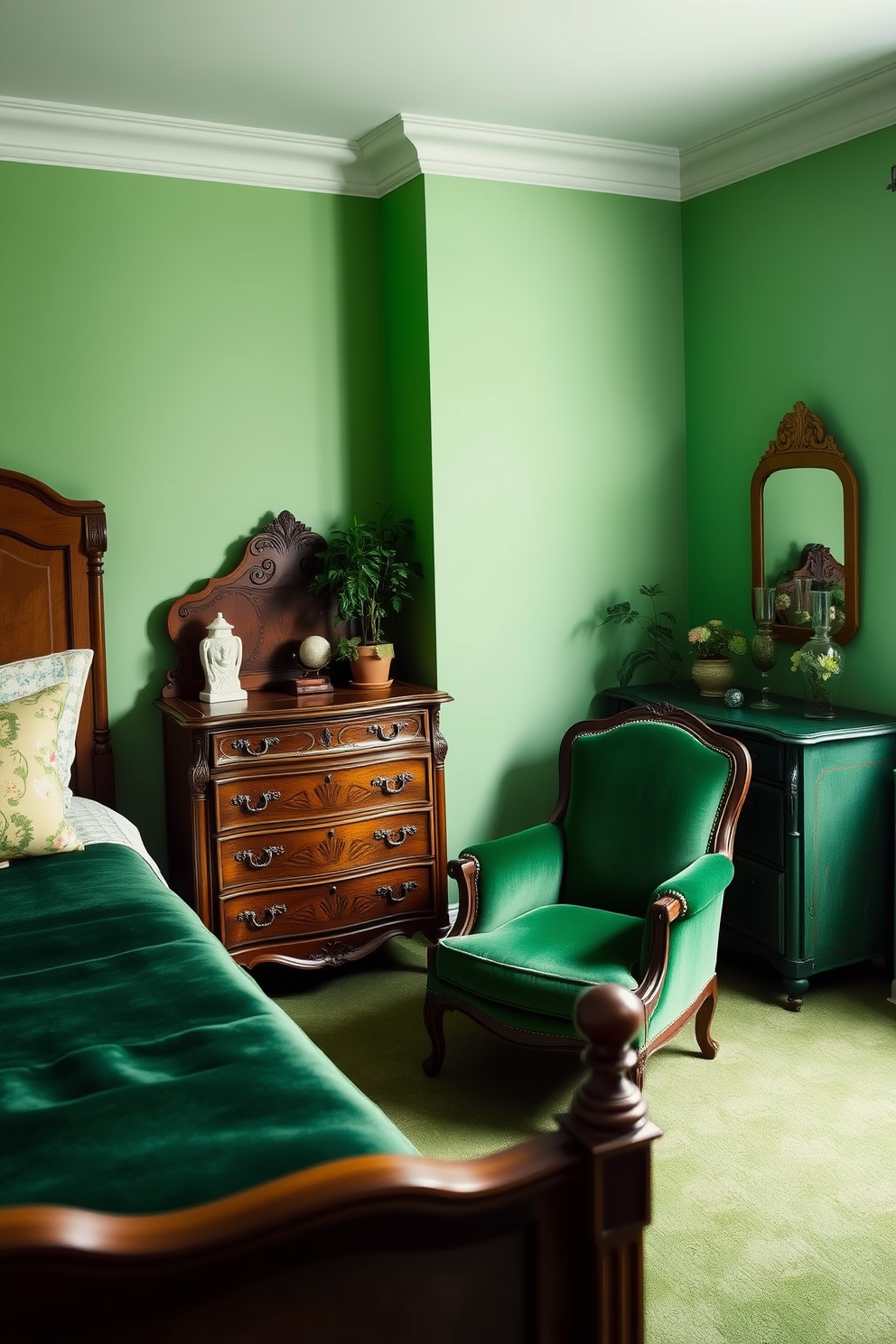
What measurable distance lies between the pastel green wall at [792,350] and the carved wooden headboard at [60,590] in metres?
2.27

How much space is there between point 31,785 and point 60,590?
1044mm

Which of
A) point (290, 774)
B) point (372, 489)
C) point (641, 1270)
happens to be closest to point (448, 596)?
point (372, 489)

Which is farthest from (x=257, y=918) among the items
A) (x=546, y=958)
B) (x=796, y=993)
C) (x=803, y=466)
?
(x=803, y=466)

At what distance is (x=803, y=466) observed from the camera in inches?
154

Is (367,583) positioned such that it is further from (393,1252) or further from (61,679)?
(393,1252)

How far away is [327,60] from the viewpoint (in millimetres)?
3283

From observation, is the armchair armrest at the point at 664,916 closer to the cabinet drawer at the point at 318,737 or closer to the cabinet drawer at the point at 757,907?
the cabinet drawer at the point at 757,907

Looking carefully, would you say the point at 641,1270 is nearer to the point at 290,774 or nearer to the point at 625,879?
the point at 625,879

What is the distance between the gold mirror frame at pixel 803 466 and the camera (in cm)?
374

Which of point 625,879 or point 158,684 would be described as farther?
point 158,684

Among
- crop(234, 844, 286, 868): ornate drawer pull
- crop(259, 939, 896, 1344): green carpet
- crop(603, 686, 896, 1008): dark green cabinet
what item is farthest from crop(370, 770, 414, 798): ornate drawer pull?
crop(603, 686, 896, 1008): dark green cabinet

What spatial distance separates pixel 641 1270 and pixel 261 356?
11.1 feet

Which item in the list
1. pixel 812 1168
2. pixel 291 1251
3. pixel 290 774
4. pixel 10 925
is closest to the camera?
pixel 291 1251

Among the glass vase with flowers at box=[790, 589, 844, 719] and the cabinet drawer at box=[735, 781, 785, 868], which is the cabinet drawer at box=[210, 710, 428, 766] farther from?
the glass vase with flowers at box=[790, 589, 844, 719]
